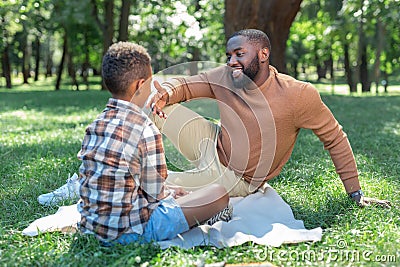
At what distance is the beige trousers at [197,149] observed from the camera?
157 inches

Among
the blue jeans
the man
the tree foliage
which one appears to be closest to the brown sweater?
the man

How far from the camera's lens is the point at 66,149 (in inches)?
246

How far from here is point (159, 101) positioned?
149 inches

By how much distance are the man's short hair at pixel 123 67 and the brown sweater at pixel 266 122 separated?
91 centimetres

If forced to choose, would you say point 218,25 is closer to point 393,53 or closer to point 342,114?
point 342,114

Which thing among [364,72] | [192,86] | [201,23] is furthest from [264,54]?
[364,72]

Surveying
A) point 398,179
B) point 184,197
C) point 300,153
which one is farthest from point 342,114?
point 184,197

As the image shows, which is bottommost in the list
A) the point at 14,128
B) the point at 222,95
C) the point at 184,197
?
the point at 14,128

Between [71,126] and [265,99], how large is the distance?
18.6ft

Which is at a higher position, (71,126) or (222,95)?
(222,95)

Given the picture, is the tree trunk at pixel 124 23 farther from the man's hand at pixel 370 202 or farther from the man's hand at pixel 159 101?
the man's hand at pixel 370 202

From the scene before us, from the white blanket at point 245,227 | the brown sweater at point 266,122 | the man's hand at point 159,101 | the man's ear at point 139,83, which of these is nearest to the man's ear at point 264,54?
the brown sweater at point 266,122

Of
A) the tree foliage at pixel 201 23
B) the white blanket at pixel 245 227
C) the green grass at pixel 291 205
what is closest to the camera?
the green grass at pixel 291 205

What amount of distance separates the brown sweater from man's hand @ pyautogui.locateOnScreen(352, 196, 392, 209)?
0.09m
